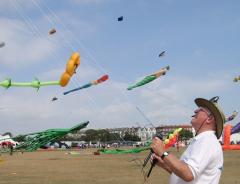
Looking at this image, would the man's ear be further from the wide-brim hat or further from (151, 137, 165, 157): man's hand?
(151, 137, 165, 157): man's hand

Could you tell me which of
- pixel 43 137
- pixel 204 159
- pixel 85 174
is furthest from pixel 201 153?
pixel 85 174

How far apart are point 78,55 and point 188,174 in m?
6.20

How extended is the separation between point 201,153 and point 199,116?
0.34m

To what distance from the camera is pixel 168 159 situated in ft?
11.9

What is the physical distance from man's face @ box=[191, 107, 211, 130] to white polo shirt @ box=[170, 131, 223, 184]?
100mm

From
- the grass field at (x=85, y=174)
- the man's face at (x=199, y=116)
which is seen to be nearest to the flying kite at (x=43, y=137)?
the grass field at (x=85, y=174)

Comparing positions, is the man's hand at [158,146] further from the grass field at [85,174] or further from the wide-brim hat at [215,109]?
the grass field at [85,174]

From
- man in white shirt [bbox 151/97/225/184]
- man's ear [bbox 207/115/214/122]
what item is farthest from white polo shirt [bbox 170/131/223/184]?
man's ear [bbox 207/115/214/122]

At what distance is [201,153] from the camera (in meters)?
3.75

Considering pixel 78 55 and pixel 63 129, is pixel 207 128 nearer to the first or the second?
pixel 78 55

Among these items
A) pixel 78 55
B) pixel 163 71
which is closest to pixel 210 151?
pixel 78 55

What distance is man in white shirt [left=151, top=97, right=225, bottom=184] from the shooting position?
11.9 ft

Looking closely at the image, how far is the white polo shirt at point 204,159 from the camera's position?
371 centimetres

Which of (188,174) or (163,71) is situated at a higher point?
(163,71)
